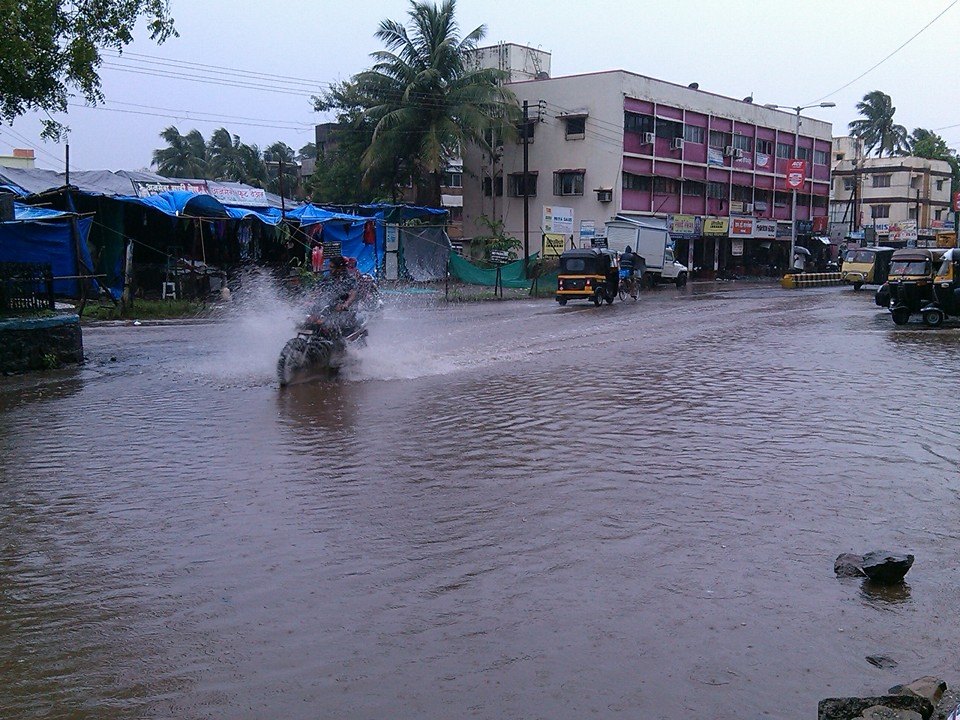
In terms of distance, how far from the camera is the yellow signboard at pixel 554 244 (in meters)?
42.6

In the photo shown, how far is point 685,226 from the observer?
50.8 meters

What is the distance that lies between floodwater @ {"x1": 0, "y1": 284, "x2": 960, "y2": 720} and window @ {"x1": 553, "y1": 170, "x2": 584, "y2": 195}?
35088mm

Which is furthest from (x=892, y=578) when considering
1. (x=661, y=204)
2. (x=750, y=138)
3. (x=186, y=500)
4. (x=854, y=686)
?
(x=750, y=138)

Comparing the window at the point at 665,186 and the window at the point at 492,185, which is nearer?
the window at the point at 665,186

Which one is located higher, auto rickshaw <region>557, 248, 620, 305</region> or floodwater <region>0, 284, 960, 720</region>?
auto rickshaw <region>557, 248, 620, 305</region>

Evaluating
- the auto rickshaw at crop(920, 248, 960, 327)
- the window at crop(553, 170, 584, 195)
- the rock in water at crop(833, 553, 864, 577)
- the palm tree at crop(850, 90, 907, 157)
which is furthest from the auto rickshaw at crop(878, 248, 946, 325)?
the palm tree at crop(850, 90, 907, 157)

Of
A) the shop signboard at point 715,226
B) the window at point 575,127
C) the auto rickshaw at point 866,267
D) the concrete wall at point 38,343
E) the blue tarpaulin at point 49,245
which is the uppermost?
the window at point 575,127

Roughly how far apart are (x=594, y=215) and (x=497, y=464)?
39.5 m

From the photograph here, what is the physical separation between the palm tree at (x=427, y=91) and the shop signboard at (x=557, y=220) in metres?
6.12

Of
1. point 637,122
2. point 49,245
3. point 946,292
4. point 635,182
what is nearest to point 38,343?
point 49,245

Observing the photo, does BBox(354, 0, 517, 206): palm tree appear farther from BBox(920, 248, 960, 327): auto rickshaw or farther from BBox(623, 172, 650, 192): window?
BBox(920, 248, 960, 327): auto rickshaw

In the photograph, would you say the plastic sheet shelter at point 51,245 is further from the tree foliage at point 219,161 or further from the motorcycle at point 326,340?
the tree foliage at point 219,161

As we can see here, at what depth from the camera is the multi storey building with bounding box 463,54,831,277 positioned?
45938 mm

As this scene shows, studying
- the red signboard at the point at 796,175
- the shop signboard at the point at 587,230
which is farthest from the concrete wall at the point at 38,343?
the red signboard at the point at 796,175
